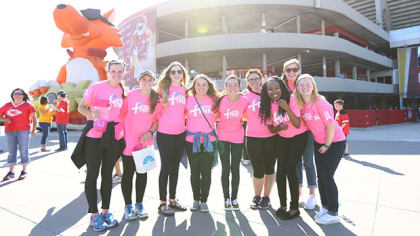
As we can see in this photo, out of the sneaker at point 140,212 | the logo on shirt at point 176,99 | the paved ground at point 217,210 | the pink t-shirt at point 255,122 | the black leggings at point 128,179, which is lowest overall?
the paved ground at point 217,210

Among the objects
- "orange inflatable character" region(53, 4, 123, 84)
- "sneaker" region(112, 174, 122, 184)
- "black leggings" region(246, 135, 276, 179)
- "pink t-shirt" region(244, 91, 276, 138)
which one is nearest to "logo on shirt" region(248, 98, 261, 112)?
"pink t-shirt" region(244, 91, 276, 138)

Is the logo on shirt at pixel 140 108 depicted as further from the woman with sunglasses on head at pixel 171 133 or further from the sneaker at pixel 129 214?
the sneaker at pixel 129 214

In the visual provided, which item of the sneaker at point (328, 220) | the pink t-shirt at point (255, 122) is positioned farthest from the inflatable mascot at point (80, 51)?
the sneaker at point (328, 220)

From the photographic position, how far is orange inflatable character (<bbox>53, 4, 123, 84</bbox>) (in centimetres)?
1638

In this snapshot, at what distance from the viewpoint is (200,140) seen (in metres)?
3.27

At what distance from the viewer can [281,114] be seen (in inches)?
120

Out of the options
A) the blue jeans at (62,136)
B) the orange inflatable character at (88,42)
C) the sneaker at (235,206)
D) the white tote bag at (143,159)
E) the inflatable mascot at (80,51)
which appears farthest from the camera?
the orange inflatable character at (88,42)

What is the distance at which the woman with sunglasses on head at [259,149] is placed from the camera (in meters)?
3.18

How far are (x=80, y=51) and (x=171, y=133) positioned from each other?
17.9 metres

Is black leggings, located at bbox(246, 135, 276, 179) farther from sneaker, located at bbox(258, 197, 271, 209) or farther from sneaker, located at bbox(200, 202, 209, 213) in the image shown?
sneaker, located at bbox(200, 202, 209, 213)

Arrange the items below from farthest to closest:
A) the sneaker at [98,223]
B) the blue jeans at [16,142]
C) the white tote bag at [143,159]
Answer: the blue jeans at [16,142]
the white tote bag at [143,159]
the sneaker at [98,223]

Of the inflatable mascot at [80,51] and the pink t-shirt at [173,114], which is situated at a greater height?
the inflatable mascot at [80,51]

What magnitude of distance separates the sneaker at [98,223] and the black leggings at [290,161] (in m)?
2.17

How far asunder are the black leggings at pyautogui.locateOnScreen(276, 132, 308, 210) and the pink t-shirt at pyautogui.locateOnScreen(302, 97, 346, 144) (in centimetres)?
17
